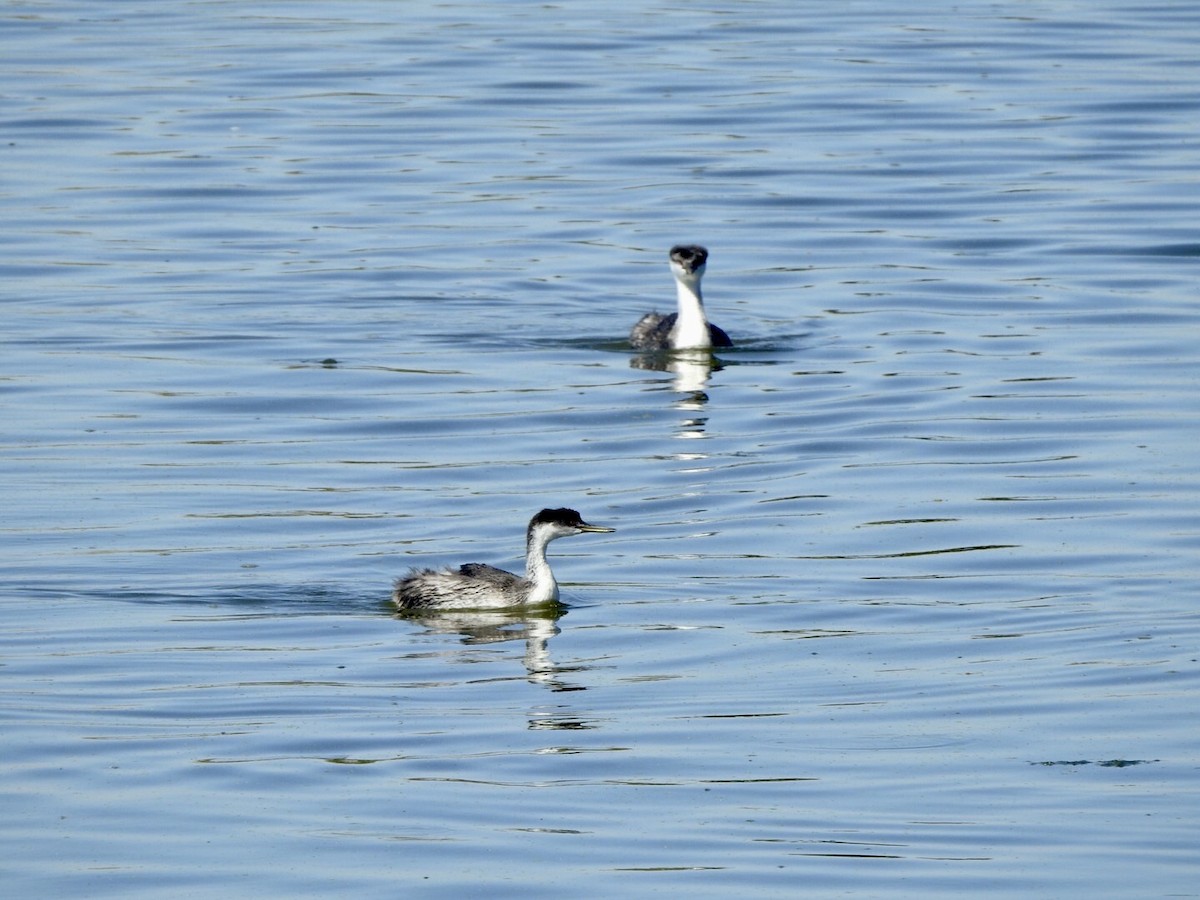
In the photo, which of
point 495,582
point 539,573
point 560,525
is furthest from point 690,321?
point 495,582

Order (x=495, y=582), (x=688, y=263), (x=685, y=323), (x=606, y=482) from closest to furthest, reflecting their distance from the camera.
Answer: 1. (x=495, y=582)
2. (x=606, y=482)
3. (x=685, y=323)
4. (x=688, y=263)

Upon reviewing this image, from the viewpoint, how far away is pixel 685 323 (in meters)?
19.9

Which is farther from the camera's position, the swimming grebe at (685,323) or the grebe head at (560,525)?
the swimming grebe at (685,323)

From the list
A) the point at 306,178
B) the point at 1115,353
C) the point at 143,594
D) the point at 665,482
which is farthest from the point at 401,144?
the point at 143,594

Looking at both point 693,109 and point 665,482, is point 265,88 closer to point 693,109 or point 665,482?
point 693,109

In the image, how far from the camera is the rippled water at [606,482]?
360 inches

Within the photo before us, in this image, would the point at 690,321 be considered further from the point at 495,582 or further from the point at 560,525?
the point at 495,582

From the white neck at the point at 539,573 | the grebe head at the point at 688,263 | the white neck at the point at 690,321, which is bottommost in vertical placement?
the white neck at the point at 539,573

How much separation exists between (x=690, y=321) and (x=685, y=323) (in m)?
0.05

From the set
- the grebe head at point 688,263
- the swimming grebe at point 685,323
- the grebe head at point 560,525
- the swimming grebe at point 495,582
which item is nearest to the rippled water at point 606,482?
the swimming grebe at point 495,582

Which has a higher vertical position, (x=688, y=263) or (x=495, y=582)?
(x=688, y=263)

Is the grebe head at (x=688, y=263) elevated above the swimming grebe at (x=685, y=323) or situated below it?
above

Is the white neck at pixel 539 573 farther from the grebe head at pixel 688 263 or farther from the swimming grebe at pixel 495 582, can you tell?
the grebe head at pixel 688 263

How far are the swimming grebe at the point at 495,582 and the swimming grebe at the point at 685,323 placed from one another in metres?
7.04
